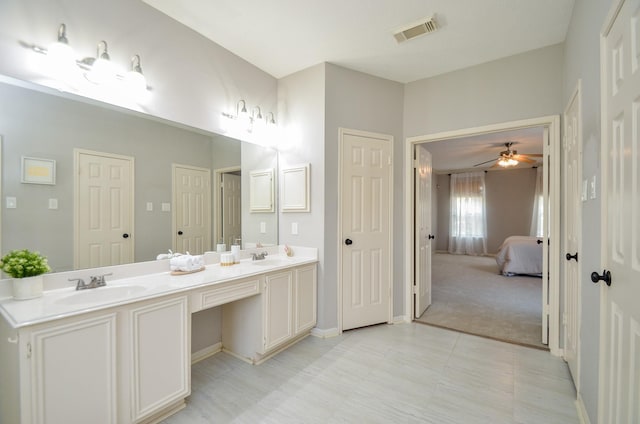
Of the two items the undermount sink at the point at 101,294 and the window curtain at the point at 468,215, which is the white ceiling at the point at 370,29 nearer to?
the undermount sink at the point at 101,294

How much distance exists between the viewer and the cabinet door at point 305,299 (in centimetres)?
254

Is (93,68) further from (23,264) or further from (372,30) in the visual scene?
(372,30)

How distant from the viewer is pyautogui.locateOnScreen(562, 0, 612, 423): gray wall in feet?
4.57

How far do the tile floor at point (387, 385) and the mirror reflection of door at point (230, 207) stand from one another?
3.60 feet

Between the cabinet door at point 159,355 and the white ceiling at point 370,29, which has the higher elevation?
the white ceiling at point 370,29

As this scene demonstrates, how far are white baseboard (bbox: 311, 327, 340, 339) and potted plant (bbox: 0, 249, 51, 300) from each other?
2122mm

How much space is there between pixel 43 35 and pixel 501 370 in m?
3.86

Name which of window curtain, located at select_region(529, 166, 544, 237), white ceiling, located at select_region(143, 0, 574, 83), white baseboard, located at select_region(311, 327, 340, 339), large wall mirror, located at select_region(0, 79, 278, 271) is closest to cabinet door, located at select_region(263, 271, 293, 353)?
white baseboard, located at select_region(311, 327, 340, 339)

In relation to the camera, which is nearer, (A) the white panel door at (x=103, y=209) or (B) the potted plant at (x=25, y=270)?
(B) the potted plant at (x=25, y=270)

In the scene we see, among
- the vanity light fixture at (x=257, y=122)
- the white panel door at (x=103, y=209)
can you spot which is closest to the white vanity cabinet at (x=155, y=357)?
the white panel door at (x=103, y=209)

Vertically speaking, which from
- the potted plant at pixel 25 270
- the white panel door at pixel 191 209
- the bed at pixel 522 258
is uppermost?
the white panel door at pixel 191 209

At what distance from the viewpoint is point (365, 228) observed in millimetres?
2969

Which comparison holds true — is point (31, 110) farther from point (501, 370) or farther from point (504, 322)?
point (504, 322)

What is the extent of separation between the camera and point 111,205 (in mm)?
1828
